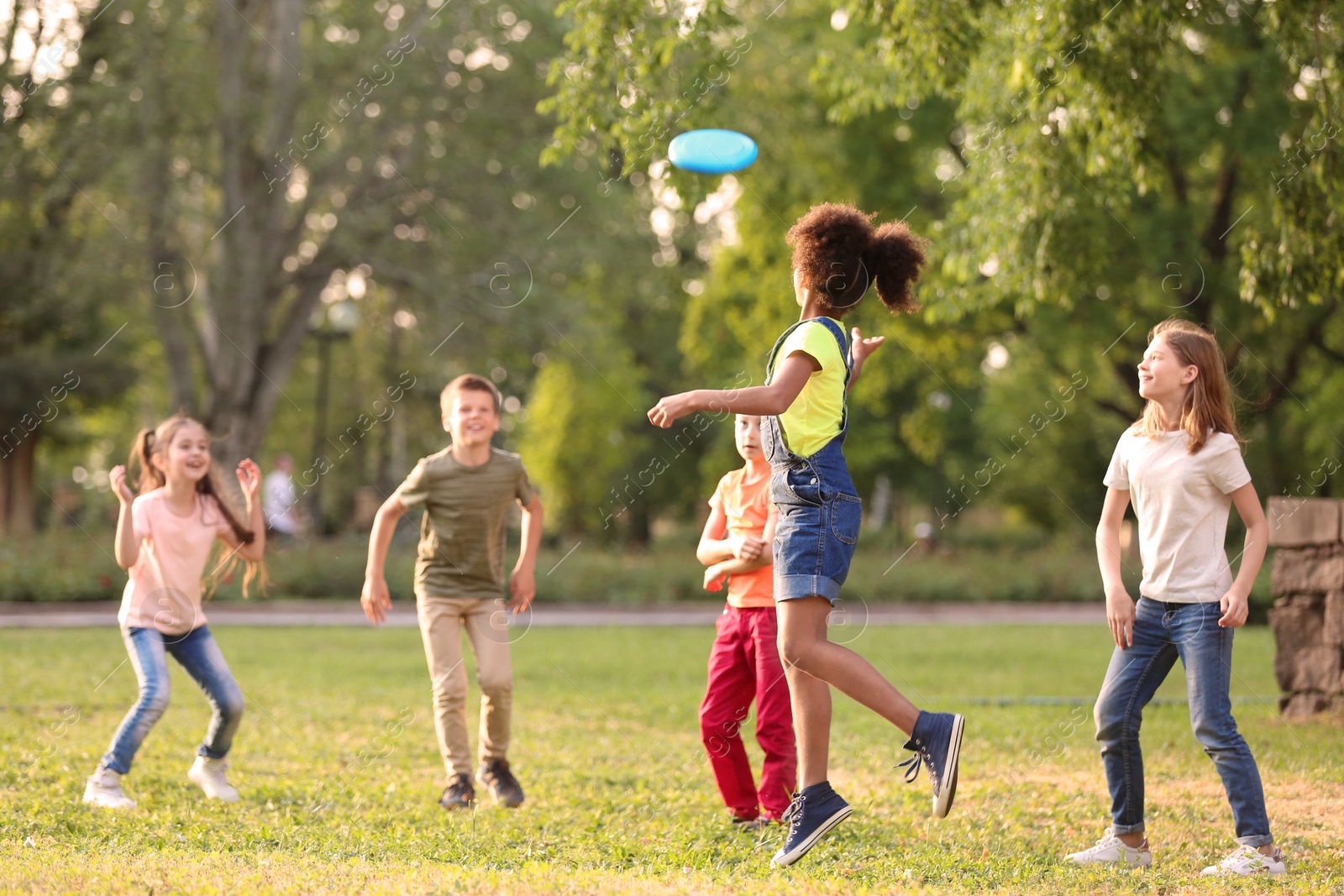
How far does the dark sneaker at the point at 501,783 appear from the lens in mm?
5805

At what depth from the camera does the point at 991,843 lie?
5000mm

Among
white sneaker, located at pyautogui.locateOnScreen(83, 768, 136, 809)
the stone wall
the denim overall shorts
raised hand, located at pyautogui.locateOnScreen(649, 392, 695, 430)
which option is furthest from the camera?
the stone wall

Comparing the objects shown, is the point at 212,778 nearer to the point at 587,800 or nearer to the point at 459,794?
the point at 459,794

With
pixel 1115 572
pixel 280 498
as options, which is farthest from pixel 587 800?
pixel 280 498

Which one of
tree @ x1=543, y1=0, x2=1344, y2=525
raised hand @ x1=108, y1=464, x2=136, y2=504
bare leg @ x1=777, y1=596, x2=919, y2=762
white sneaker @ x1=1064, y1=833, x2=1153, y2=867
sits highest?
tree @ x1=543, y1=0, x2=1344, y2=525

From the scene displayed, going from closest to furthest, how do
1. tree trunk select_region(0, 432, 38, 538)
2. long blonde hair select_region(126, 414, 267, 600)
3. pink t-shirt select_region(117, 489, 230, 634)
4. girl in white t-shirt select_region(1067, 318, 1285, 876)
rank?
girl in white t-shirt select_region(1067, 318, 1285, 876) → pink t-shirt select_region(117, 489, 230, 634) → long blonde hair select_region(126, 414, 267, 600) → tree trunk select_region(0, 432, 38, 538)

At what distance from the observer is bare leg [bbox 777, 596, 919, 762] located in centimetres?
427

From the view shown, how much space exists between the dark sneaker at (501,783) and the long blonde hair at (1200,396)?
10.2 ft

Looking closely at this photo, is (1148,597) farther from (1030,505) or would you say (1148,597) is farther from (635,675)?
(1030,505)

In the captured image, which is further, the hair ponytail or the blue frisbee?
the blue frisbee

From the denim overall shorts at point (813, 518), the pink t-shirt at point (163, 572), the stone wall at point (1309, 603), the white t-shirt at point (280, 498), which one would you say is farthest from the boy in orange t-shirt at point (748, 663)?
the white t-shirt at point (280, 498)

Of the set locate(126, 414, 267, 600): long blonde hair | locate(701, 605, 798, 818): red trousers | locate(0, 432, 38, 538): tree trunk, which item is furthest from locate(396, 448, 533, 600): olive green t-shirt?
locate(0, 432, 38, 538): tree trunk

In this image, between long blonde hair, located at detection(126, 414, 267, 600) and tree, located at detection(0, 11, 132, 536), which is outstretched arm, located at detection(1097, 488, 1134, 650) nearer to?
long blonde hair, located at detection(126, 414, 267, 600)

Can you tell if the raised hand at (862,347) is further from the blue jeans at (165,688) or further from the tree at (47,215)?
the tree at (47,215)
